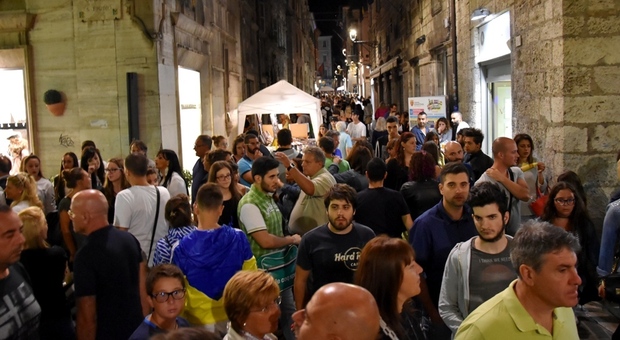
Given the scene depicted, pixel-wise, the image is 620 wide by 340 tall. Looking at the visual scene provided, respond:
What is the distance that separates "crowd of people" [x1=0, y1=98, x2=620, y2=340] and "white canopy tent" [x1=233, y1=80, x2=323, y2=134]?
25.1 ft

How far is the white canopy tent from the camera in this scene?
14742 millimetres

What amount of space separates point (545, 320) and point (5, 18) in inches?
405

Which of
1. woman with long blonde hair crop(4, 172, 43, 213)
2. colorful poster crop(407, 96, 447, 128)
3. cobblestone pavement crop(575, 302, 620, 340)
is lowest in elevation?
cobblestone pavement crop(575, 302, 620, 340)

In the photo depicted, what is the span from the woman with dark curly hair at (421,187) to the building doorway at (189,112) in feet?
27.5

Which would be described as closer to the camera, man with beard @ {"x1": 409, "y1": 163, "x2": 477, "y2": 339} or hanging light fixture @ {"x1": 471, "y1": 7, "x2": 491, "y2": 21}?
man with beard @ {"x1": 409, "y1": 163, "x2": 477, "y2": 339}

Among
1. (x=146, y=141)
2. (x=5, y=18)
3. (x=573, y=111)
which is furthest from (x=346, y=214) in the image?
(x=5, y=18)

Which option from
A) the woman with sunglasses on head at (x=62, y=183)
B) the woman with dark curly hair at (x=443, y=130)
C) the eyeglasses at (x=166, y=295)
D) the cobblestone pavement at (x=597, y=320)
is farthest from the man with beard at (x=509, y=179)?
the woman with dark curly hair at (x=443, y=130)

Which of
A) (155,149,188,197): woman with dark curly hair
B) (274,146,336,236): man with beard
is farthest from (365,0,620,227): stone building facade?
(155,149,188,197): woman with dark curly hair

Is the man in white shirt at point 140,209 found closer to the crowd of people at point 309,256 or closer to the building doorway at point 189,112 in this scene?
the crowd of people at point 309,256

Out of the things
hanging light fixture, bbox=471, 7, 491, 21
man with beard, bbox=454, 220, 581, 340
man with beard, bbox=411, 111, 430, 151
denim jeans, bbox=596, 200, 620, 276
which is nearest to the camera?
man with beard, bbox=454, 220, 581, 340

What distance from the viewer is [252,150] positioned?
766 cm

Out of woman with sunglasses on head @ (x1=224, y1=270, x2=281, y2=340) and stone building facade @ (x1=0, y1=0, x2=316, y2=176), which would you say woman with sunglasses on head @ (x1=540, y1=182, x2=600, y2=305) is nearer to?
woman with sunglasses on head @ (x1=224, y1=270, x2=281, y2=340)

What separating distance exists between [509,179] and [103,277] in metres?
3.57

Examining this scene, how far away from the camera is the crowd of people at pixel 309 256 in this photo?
2701 millimetres
